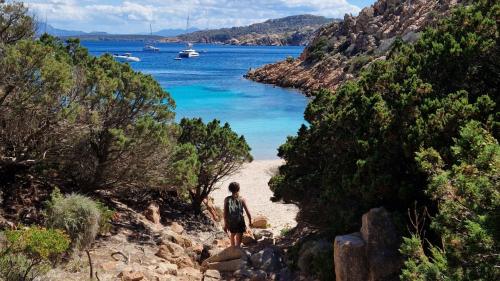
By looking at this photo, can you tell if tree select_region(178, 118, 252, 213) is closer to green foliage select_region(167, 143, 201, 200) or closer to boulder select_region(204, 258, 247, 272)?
green foliage select_region(167, 143, 201, 200)

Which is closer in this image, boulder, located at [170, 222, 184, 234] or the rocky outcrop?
the rocky outcrop

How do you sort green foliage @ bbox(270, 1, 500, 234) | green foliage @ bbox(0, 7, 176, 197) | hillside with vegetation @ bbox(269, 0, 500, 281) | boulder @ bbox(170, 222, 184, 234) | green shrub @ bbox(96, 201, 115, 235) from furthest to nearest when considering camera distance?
1. boulder @ bbox(170, 222, 184, 234)
2. green shrub @ bbox(96, 201, 115, 235)
3. green foliage @ bbox(0, 7, 176, 197)
4. green foliage @ bbox(270, 1, 500, 234)
5. hillside with vegetation @ bbox(269, 0, 500, 281)

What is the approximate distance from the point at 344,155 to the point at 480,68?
2.76 meters

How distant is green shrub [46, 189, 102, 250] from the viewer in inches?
362

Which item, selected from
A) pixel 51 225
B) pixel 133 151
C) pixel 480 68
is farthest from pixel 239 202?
pixel 480 68

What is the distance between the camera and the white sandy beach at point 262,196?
18.3m

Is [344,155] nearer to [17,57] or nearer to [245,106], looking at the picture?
[17,57]

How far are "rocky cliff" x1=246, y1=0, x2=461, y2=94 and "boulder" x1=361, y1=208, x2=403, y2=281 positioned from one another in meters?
45.8

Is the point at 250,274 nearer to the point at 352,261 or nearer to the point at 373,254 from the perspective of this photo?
the point at 352,261

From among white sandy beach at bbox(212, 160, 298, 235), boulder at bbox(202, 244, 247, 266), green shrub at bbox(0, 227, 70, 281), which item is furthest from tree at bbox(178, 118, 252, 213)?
green shrub at bbox(0, 227, 70, 281)

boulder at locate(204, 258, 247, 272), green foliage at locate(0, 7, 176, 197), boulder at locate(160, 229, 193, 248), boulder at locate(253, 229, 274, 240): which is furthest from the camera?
boulder at locate(253, 229, 274, 240)

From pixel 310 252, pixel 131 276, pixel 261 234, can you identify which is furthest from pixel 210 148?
pixel 131 276

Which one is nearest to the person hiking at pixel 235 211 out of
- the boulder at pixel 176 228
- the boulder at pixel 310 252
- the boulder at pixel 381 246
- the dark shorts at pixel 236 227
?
the dark shorts at pixel 236 227

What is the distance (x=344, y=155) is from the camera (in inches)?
374
